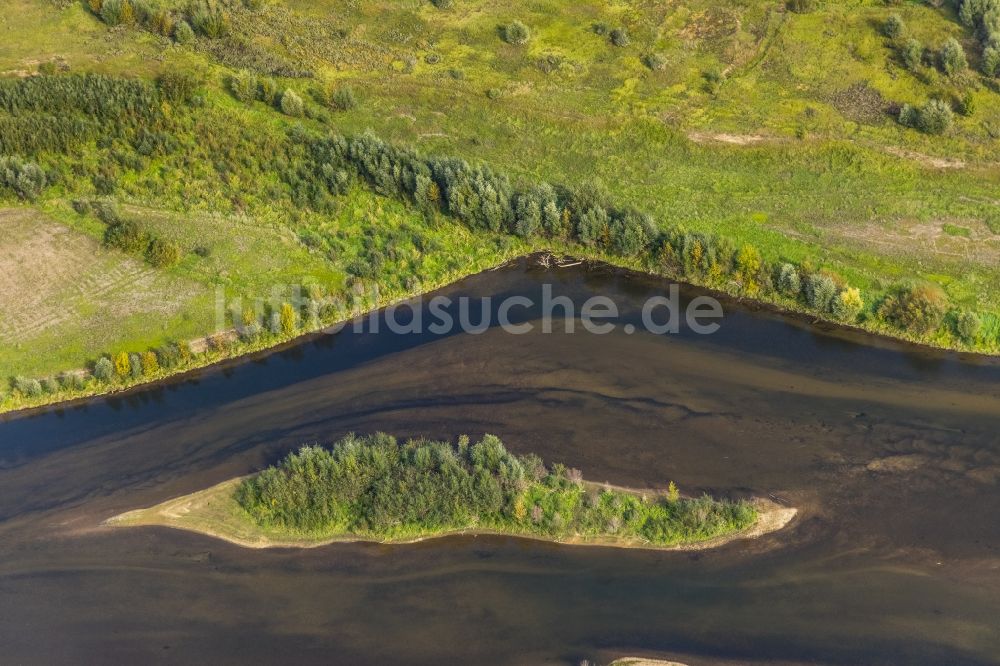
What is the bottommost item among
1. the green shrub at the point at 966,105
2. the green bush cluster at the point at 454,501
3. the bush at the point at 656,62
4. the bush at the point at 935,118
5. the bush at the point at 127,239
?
the green bush cluster at the point at 454,501

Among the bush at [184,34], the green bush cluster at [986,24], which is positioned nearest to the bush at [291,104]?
the bush at [184,34]

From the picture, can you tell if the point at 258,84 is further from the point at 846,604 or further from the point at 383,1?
the point at 846,604

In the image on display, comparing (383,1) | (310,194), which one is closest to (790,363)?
(310,194)

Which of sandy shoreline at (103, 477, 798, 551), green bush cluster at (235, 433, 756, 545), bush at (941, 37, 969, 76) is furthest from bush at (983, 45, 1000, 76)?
green bush cluster at (235, 433, 756, 545)

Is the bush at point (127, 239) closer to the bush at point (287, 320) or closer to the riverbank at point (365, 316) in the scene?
the riverbank at point (365, 316)

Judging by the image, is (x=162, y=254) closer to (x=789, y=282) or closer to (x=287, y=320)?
(x=287, y=320)

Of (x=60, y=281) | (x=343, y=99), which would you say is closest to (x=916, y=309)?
(x=343, y=99)

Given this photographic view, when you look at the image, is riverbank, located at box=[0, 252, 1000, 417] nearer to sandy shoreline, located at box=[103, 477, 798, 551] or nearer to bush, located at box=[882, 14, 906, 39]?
sandy shoreline, located at box=[103, 477, 798, 551]
